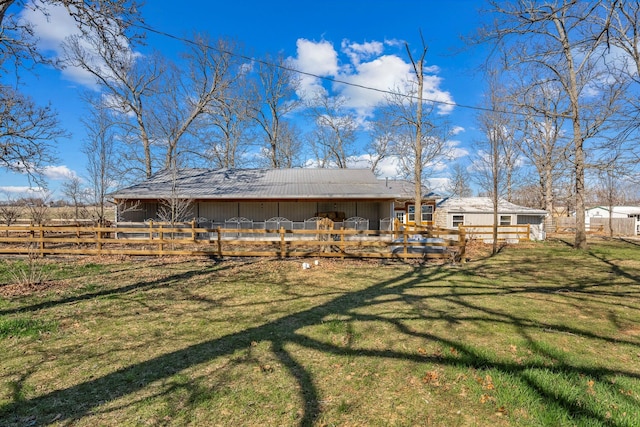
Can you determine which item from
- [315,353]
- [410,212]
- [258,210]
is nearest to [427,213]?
[410,212]

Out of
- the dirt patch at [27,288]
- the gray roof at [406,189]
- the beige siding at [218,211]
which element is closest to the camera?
the dirt patch at [27,288]

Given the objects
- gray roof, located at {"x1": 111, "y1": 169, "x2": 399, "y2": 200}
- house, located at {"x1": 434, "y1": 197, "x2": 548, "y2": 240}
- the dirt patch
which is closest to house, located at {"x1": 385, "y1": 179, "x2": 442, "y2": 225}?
house, located at {"x1": 434, "y1": 197, "x2": 548, "y2": 240}

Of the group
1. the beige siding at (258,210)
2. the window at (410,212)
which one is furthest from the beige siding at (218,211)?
the window at (410,212)

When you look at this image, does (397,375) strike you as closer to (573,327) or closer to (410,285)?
(573,327)

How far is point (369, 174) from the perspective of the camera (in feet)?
70.5

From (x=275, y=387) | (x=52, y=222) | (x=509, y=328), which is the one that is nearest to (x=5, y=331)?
(x=275, y=387)

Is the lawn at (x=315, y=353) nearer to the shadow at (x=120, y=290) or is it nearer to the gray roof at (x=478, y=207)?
the shadow at (x=120, y=290)

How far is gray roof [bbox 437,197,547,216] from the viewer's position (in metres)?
21.5

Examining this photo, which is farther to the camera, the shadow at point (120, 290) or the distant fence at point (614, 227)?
the distant fence at point (614, 227)

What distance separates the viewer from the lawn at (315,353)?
2.94 metres

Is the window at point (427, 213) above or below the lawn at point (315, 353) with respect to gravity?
above

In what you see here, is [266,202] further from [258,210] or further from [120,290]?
[120,290]

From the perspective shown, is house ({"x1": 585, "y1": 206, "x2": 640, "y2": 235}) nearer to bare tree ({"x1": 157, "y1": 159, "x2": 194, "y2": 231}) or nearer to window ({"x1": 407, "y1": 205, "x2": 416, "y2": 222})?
window ({"x1": 407, "y1": 205, "x2": 416, "y2": 222})

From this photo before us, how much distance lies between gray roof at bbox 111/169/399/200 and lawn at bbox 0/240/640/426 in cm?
917
